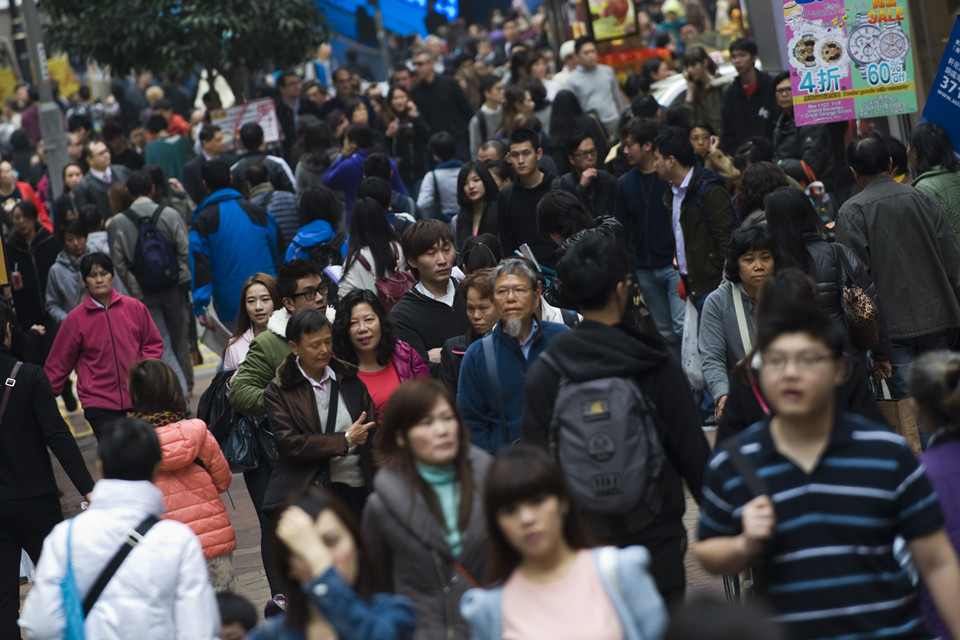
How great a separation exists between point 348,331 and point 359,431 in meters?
Answer: 0.56

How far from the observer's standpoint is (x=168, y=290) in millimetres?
12016

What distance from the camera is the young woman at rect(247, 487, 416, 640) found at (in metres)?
3.59

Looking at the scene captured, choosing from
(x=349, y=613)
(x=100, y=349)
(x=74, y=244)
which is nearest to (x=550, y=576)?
(x=349, y=613)

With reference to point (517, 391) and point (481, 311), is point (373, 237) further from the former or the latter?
point (517, 391)

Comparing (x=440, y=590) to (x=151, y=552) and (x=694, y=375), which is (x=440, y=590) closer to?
(x=151, y=552)

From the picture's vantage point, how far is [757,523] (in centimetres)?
365

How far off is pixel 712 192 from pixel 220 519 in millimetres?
4278

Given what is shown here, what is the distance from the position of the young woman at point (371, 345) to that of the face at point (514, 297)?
94cm

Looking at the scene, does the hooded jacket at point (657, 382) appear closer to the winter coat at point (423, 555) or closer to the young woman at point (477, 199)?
the winter coat at point (423, 555)

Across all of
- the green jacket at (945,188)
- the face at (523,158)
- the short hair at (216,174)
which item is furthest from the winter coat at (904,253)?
the short hair at (216,174)

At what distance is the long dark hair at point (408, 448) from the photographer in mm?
4323

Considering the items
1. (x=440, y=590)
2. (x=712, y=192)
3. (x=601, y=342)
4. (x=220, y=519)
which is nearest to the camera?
(x=440, y=590)

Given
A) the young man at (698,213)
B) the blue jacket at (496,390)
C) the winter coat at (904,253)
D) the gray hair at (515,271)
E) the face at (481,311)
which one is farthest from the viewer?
the young man at (698,213)

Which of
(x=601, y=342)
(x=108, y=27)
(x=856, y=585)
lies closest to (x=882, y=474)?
(x=856, y=585)
